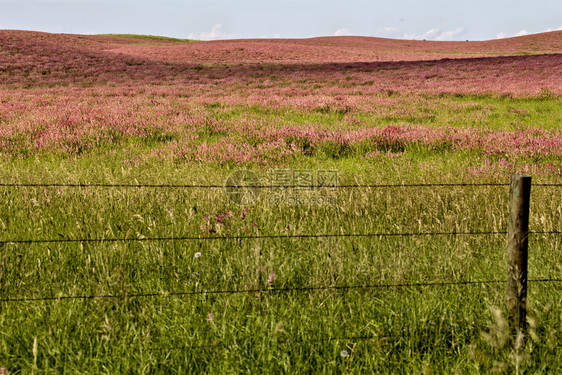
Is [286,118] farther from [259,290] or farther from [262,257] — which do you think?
[259,290]

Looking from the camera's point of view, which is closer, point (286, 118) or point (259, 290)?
point (259, 290)

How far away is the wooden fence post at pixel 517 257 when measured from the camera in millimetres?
2508

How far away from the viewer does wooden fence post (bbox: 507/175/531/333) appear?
2508mm

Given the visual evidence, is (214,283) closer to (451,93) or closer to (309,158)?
(309,158)

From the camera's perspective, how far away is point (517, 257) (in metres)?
2.55

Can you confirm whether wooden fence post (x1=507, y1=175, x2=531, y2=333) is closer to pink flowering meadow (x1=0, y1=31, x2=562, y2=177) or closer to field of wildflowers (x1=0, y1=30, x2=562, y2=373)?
field of wildflowers (x1=0, y1=30, x2=562, y2=373)

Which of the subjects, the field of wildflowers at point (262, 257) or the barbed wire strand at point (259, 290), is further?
the barbed wire strand at point (259, 290)

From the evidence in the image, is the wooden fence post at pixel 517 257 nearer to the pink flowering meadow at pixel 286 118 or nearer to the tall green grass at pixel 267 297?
the tall green grass at pixel 267 297

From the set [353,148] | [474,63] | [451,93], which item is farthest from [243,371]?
[474,63]

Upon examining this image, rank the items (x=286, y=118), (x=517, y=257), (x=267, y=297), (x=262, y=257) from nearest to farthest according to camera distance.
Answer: (x=517, y=257) < (x=267, y=297) < (x=262, y=257) < (x=286, y=118)

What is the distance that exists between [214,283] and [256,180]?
2882mm

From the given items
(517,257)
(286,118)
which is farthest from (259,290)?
(286,118)

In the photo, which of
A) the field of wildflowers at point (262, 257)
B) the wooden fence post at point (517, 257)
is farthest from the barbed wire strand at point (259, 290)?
the wooden fence post at point (517, 257)

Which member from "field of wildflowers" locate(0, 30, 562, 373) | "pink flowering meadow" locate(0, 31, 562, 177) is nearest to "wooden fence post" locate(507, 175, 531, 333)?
"field of wildflowers" locate(0, 30, 562, 373)
